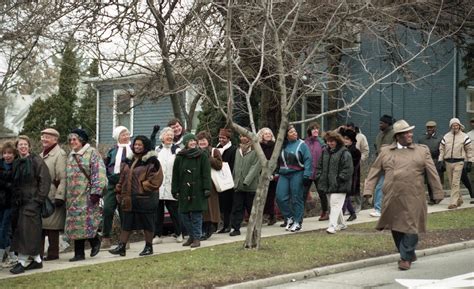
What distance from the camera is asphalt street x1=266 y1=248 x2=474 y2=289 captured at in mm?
9469

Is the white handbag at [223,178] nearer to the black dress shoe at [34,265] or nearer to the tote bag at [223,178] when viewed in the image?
the tote bag at [223,178]

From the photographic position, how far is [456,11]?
20.5 metres

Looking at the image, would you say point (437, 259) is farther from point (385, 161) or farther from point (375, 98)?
point (375, 98)

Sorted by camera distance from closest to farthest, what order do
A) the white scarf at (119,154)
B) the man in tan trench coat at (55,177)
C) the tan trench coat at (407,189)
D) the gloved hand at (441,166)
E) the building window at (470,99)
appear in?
the tan trench coat at (407,189)
the man in tan trench coat at (55,177)
the white scarf at (119,154)
the gloved hand at (441,166)
the building window at (470,99)

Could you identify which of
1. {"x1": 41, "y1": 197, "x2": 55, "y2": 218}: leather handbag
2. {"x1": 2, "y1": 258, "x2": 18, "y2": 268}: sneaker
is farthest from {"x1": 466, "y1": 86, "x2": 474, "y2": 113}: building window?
{"x1": 2, "y1": 258, "x2": 18, "y2": 268}: sneaker

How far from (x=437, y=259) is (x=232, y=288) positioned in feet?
12.6

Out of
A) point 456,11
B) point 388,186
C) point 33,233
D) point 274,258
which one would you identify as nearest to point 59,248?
point 33,233

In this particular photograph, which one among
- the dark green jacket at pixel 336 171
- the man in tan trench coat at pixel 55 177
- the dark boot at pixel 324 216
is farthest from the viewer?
the dark boot at pixel 324 216

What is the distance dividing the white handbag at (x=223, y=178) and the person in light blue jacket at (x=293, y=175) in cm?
97

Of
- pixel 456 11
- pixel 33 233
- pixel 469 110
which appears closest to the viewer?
pixel 33 233

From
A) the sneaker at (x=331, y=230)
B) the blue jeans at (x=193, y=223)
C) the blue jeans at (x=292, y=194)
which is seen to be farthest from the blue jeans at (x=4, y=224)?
the sneaker at (x=331, y=230)

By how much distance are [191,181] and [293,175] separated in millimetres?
2512

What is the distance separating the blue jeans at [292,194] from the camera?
14.0 m

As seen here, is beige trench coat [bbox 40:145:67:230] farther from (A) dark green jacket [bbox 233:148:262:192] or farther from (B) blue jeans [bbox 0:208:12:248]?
(A) dark green jacket [bbox 233:148:262:192]
